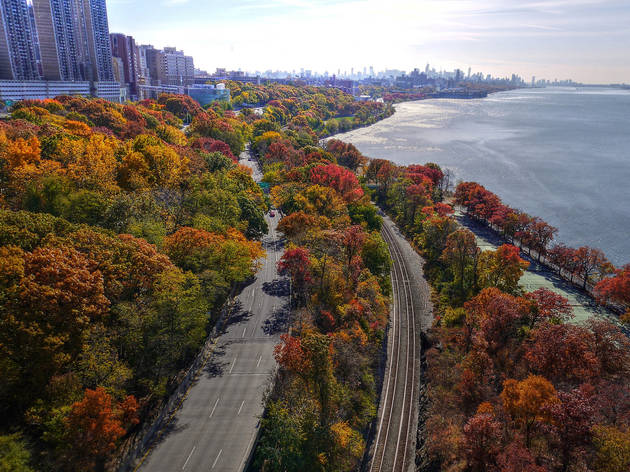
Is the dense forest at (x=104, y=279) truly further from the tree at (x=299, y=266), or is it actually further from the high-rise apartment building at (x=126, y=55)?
the high-rise apartment building at (x=126, y=55)

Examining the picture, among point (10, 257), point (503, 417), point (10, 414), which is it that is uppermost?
point (10, 257)

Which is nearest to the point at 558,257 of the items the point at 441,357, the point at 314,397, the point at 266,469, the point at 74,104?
the point at 441,357

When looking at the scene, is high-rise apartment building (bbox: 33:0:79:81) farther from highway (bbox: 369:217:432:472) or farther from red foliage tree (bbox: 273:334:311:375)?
red foliage tree (bbox: 273:334:311:375)

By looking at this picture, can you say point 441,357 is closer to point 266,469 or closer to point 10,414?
point 266,469

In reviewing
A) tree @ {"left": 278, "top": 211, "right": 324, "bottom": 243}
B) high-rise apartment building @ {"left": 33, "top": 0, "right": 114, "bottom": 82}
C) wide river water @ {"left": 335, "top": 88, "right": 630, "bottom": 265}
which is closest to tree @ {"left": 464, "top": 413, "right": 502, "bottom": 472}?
tree @ {"left": 278, "top": 211, "right": 324, "bottom": 243}

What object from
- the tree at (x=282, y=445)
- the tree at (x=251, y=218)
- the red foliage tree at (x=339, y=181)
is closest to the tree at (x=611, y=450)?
the tree at (x=282, y=445)

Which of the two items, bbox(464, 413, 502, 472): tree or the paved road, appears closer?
bbox(464, 413, 502, 472): tree
